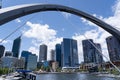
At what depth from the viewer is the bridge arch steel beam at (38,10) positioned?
5.82m

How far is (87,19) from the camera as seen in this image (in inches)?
438

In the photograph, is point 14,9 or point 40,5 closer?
point 14,9

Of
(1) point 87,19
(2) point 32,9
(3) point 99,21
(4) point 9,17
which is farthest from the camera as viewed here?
(1) point 87,19

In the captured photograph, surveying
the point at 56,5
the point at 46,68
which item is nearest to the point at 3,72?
the point at 56,5

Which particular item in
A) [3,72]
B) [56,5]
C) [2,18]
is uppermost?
[56,5]

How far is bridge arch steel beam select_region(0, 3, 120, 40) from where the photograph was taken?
19.1ft

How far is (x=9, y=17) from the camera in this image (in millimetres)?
6000

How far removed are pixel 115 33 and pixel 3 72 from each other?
87.2 metres

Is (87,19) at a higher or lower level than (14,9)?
higher

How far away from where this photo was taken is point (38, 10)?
29.0ft

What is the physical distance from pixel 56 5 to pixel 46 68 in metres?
183

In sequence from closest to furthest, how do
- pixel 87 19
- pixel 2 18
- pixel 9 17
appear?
pixel 2 18 < pixel 9 17 < pixel 87 19

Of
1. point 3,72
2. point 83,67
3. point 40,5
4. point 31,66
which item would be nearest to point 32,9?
point 40,5

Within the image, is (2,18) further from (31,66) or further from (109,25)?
(31,66)
